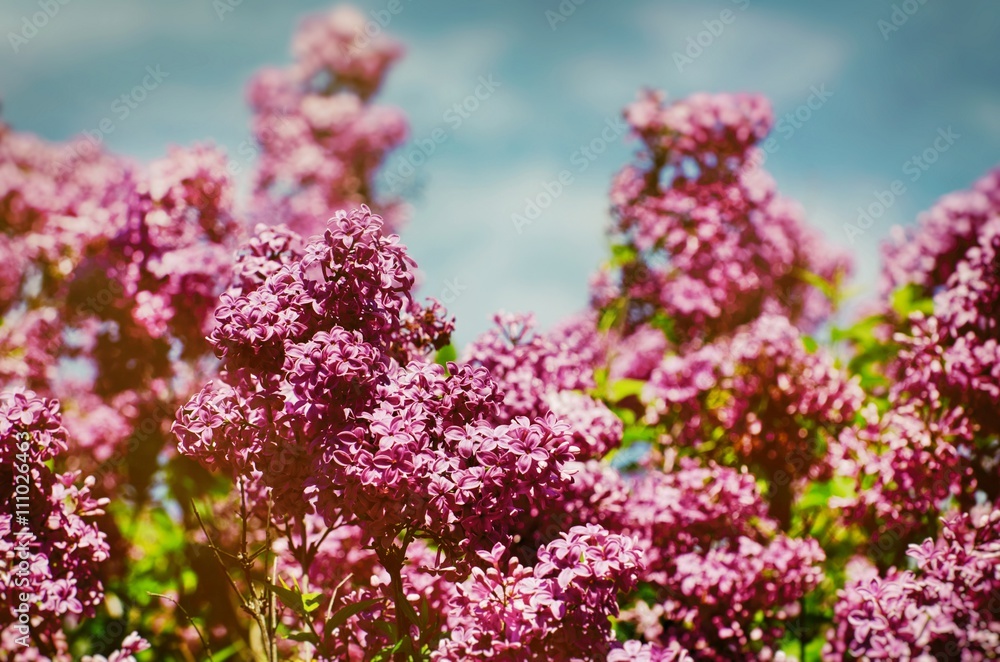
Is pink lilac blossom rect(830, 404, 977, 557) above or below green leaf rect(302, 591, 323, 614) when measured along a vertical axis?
above

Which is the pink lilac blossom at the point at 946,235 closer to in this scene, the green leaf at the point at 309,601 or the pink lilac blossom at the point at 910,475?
the pink lilac blossom at the point at 910,475

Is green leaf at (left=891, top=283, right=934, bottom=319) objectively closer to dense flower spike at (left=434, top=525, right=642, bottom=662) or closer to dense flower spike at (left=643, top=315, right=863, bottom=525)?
dense flower spike at (left=643, top=315, right=863, bottom=525)

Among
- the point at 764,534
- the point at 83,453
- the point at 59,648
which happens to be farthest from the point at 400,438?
the point at 83,453

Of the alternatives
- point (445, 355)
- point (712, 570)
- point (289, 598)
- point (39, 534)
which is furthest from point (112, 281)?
point (712, 570)

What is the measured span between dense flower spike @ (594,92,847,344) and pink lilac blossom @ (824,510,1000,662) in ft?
9.79

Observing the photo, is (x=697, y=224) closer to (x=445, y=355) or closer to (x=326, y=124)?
(x=445, y=355)

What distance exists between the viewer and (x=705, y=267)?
6.74 meters

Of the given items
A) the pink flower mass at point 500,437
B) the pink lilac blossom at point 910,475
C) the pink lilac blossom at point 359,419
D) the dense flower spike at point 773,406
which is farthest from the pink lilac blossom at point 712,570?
the pink lilac blossom at point 359,419

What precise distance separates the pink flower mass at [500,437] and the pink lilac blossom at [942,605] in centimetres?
2

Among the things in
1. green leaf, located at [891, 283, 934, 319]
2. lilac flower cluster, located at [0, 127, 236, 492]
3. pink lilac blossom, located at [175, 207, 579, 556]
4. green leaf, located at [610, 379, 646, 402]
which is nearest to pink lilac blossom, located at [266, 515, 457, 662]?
pink lilac blossom, located at [175, 207, 579, 556]

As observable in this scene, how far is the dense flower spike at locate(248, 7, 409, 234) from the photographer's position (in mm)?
11445

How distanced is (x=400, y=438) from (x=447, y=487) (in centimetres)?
26

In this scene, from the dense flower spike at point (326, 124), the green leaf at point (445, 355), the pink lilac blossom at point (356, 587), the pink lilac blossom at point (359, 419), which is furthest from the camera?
the dense flower spike at point (326, 124)

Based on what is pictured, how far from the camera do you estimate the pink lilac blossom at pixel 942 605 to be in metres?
3.63
